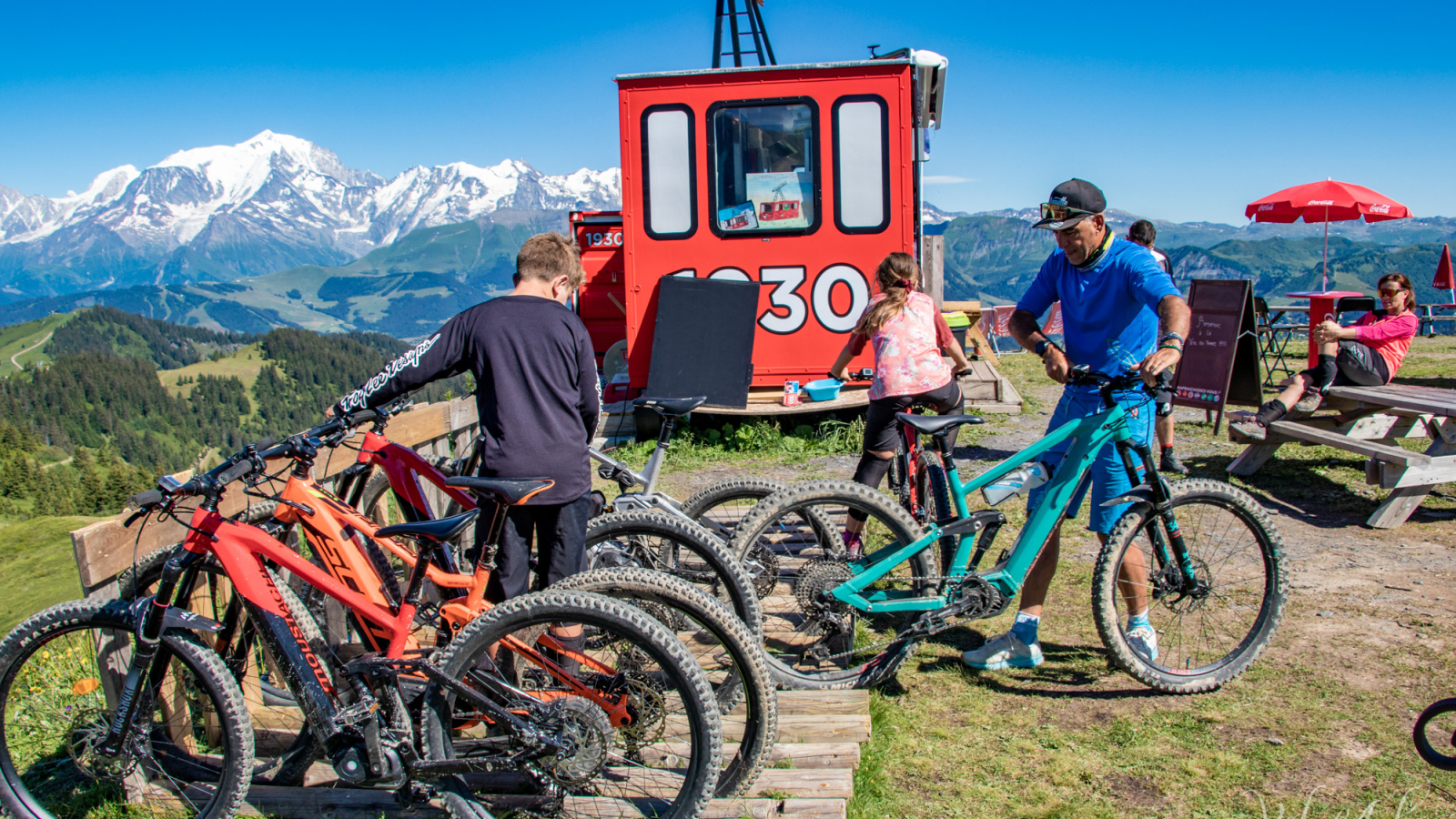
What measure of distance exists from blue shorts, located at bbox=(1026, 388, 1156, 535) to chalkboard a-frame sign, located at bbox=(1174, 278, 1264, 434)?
16.4ft

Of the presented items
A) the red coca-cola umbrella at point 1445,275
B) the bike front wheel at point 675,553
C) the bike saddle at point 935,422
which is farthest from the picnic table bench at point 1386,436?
the red coca-cola umbrella at point 1445,275

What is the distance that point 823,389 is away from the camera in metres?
8.97

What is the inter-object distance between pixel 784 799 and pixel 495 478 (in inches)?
56.3

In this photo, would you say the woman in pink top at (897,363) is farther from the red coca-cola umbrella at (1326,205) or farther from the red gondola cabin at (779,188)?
the red coca-cola umbrella at (1326,205)

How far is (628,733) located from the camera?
2.86 m

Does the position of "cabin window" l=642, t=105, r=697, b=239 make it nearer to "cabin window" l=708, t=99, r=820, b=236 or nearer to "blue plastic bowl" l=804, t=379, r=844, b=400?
"cabin window" l=708, t=99, r=820, b=236

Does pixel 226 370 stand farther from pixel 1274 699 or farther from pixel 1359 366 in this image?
pixel 1274 699

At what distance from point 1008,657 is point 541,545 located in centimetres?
225

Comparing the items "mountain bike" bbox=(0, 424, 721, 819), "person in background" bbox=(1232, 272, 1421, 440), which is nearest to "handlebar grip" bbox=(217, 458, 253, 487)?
"mountain bike" bbox=(0, 424, 721, 819)

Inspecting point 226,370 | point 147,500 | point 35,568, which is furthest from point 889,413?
point 226,370

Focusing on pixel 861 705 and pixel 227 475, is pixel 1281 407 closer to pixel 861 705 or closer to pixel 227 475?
pixel 861 705

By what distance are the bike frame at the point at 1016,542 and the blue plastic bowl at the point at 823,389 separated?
5193mm

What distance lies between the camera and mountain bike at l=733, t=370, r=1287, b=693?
3.67 metres

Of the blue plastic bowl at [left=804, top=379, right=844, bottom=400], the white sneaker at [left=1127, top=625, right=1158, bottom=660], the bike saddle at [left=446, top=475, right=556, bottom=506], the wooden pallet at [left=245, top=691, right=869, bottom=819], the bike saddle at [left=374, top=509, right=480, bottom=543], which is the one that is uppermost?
the bike saddle at [left=446, top=475, right=556, bottom=506]
